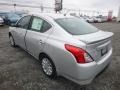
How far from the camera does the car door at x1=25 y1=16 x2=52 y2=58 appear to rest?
3548 mm

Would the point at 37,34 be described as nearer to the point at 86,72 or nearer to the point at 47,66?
the point at 47,66

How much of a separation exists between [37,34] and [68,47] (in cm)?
126

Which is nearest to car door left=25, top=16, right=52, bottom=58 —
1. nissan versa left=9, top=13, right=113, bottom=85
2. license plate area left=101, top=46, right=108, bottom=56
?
nissan versa left=9, top=13, right=113, bottom=85

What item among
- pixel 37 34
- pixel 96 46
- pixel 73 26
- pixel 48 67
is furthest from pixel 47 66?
pixel 96 46

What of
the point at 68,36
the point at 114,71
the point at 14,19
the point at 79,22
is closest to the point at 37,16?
the point at 79,22

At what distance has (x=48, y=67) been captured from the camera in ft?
12.0

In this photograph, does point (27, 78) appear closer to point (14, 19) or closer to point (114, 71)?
point (114, 71)

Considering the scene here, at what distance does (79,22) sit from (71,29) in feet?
2.17

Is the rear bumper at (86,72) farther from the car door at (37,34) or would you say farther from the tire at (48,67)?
the car door at (37,34)

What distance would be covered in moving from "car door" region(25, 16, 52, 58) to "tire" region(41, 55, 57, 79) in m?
0.27

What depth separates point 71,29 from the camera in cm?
342

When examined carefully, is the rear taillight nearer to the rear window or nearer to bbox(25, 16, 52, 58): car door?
the rear window

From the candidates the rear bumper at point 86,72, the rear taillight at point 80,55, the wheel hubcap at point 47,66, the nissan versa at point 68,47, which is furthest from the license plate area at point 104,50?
the wheel hubcap at point 47,66

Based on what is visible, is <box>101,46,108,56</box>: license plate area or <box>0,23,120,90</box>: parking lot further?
<box>0,23,120,90</box>: parking lot
